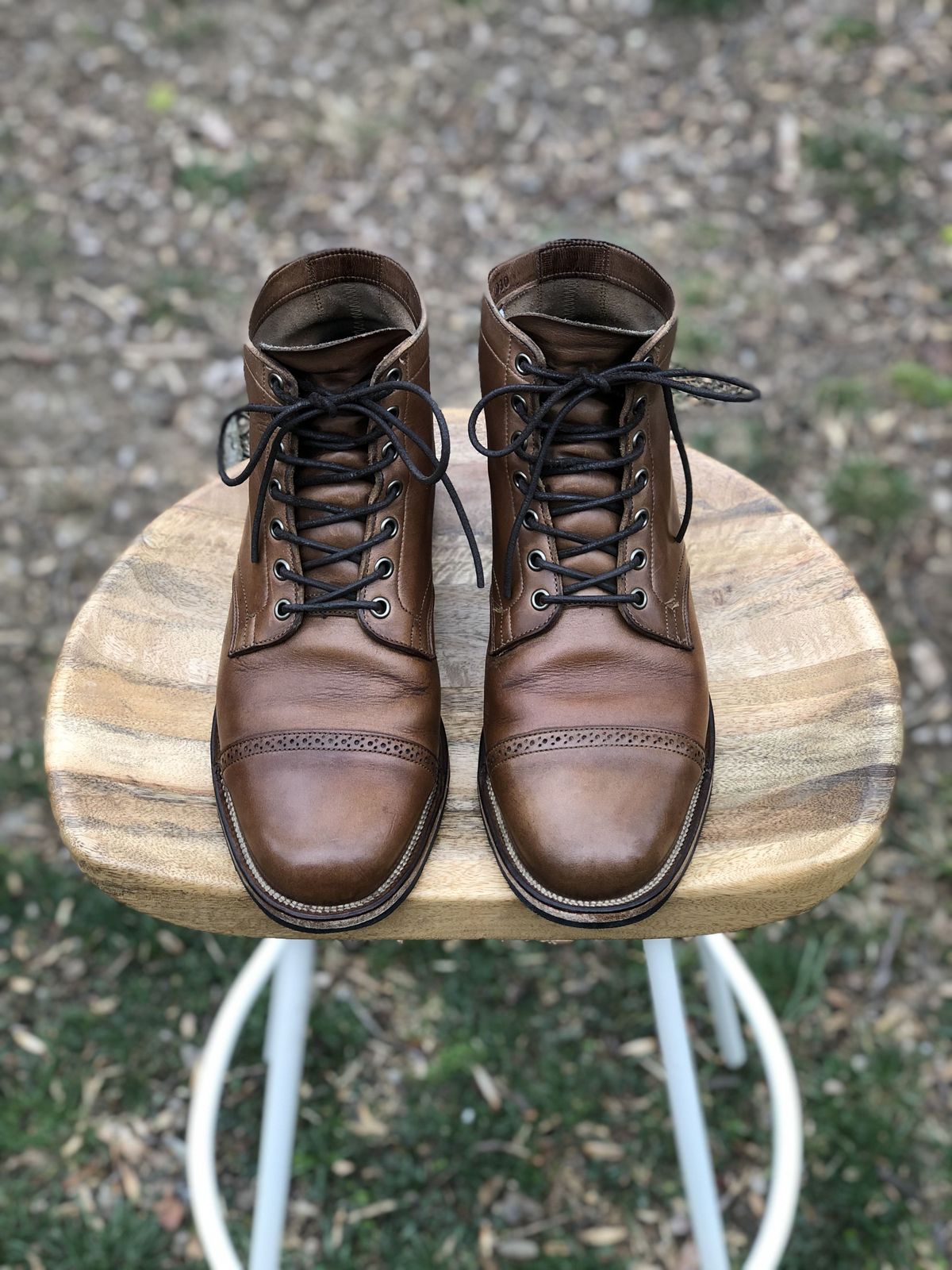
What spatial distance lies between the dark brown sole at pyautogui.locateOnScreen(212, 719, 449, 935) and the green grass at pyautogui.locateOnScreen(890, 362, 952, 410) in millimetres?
1996

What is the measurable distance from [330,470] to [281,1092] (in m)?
0.69

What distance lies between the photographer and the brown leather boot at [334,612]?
973mm

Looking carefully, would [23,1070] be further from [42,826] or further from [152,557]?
[152,557]

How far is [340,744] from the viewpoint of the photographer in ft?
3.30

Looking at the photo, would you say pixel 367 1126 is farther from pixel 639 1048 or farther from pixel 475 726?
pixel 475 726

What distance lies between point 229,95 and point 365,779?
2.83 meters

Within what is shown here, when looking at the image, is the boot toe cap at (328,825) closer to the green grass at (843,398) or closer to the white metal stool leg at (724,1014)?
the white metal stool leg at (724,1014)

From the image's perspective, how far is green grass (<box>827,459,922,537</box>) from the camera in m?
2.44

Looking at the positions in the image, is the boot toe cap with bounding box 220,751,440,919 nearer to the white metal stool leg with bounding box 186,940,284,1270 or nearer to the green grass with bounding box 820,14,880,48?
the white metal stool leg with bounding box 186,940,284,1270

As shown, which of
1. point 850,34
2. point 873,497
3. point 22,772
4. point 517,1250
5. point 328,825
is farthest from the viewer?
point 850,34

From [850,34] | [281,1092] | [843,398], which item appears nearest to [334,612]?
[281,1092]

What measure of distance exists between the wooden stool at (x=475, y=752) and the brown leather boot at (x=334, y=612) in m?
0.06

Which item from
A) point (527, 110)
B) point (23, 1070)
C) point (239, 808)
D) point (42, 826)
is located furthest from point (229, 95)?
point (239, 808)

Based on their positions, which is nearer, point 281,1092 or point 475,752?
point 475,752
